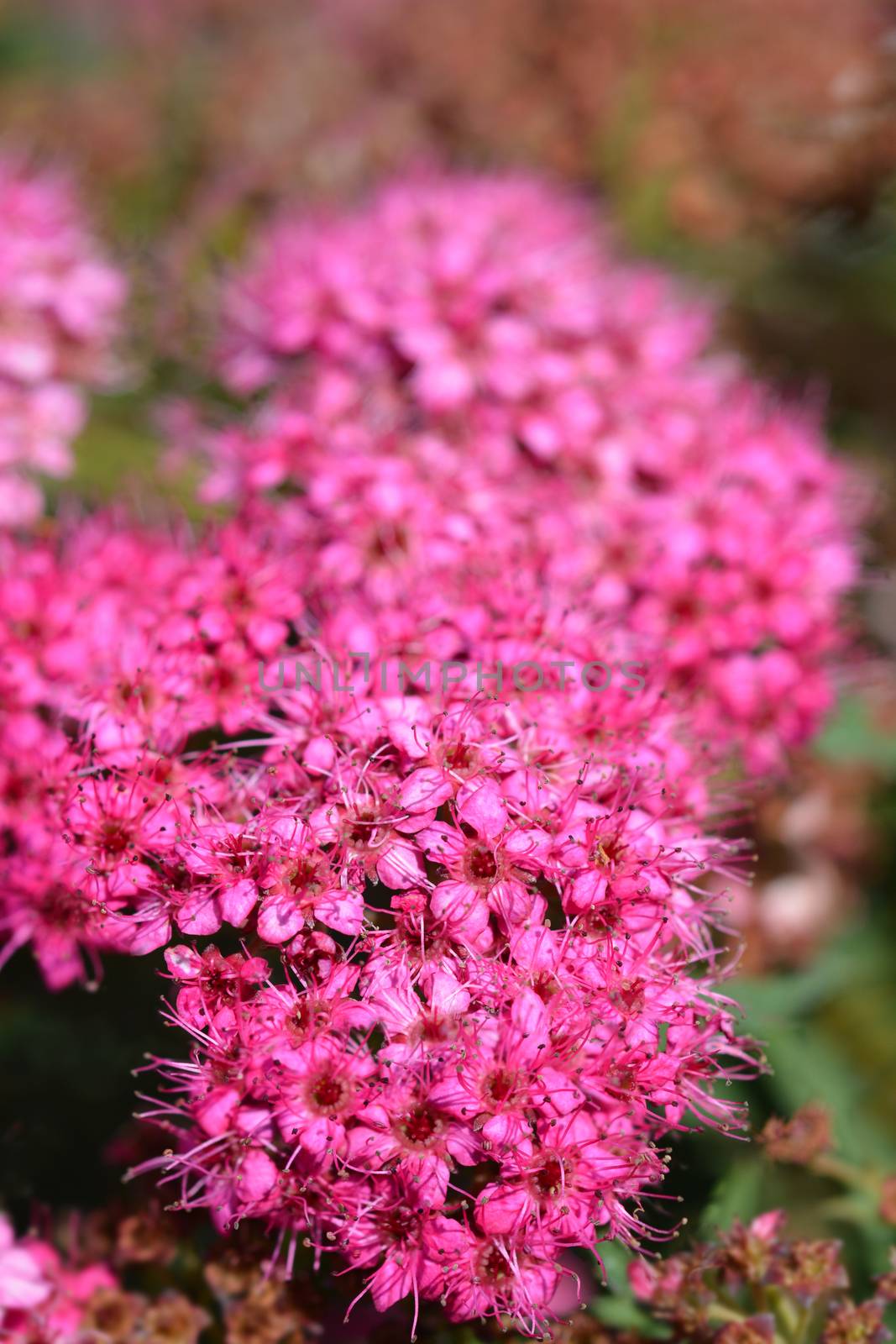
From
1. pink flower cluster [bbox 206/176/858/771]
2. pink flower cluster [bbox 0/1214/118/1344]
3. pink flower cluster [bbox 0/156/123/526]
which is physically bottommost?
pink flower cluster [bbox 0/1214/118/1344]

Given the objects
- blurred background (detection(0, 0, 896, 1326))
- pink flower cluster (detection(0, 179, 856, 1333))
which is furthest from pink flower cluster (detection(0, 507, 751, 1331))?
blurred background (detection(0, 0, 896, 1326))

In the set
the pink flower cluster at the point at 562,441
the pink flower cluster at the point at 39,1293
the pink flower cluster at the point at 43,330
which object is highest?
the pink flower cluster at the point at 562,441

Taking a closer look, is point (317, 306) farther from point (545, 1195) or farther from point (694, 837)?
point (545, 1195)

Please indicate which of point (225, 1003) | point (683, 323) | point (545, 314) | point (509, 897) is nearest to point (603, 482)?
point (545, 314)

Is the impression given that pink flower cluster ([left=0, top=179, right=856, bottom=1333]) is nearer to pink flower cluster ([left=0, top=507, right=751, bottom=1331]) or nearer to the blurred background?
pink flower cluster ([left=0, top=507, right=751, bottom=1331])

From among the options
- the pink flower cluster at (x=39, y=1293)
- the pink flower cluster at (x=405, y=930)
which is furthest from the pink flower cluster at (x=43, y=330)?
the pink flower cluster at (x=39, y=1293)

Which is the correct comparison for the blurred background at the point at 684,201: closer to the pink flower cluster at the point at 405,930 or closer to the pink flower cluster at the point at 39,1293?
the pink flower cluster at the point at 39,1293
